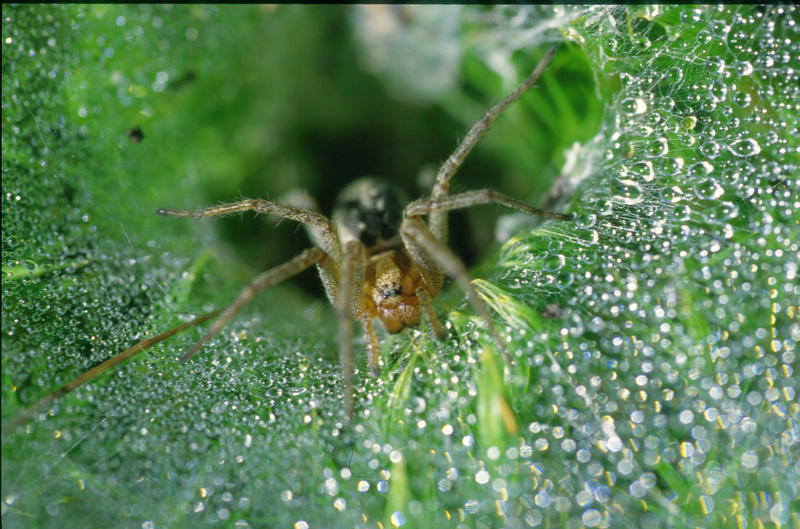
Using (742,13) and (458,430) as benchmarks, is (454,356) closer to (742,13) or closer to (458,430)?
(458,430)

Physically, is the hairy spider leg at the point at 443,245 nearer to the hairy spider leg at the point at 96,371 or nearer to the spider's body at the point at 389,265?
Answer: the spider's body at the point at 389,265

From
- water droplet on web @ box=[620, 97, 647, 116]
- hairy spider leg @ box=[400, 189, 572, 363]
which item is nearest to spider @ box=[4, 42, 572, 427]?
hairy spider leg @ box=[400, 189, 572, 363]

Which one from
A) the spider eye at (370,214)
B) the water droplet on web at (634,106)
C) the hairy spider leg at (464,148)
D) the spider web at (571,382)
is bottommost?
the spider web at (571,382)

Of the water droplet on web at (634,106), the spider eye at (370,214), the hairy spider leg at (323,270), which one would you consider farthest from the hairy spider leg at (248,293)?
the water droplet on web at (634,106)

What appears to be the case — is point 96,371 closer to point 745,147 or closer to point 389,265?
point 389,265

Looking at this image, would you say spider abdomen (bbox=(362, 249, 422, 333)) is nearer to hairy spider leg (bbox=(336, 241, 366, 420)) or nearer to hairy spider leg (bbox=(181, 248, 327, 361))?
hairy spider leg (bbox=(336, 241, 366, 420))
